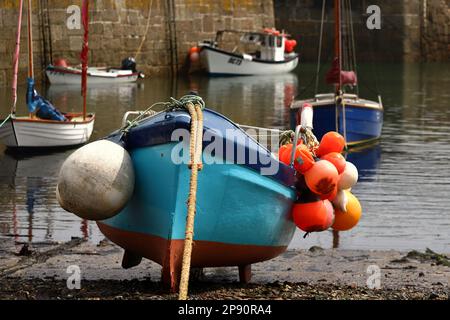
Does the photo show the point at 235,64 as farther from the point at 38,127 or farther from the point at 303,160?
the point at 303,160

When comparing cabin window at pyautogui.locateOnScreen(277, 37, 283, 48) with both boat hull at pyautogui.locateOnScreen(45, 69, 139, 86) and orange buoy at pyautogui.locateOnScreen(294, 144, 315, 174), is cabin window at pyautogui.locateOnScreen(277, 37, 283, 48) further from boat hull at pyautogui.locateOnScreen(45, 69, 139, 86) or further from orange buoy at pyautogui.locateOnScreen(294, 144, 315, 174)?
orange buoy at pyautogui.locateOnScreen(294, 144, 315, 174)

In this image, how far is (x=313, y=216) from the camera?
10367 millimetres

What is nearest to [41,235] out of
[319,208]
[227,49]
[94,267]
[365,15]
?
[94,267]

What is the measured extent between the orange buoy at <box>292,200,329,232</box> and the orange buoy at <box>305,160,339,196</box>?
14cm

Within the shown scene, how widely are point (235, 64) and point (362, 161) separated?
73.6 feet

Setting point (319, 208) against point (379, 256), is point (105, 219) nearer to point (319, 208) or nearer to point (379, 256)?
point (319, 208)

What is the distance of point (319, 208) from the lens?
10.4m

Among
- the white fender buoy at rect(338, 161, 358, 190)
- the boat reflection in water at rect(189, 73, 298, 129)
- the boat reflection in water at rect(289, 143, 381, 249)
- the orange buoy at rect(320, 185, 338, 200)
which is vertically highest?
the white fender buoy at rect(338, 161, 358, 190)

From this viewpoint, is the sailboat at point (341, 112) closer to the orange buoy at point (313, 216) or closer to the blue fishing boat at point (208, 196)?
the orange buoy at point (313, 216)

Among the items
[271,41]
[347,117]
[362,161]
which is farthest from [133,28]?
[362,161]

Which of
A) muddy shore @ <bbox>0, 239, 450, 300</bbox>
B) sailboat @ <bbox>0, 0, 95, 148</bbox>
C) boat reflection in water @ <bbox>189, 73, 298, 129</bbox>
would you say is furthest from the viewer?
boat reflection in water @ <bbox>189, 73, 298, 129</bbox>

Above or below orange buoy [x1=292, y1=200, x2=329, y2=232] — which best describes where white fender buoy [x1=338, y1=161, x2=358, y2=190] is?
above

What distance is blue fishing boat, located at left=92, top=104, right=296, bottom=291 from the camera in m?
9.75

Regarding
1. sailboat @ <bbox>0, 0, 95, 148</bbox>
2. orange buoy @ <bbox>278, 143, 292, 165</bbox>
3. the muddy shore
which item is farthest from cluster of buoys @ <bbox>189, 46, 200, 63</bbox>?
orange buoy @ <bbox>278, 143, 292, 165</bbox>
